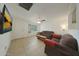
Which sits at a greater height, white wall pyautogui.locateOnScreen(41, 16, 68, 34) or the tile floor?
white wall pyautogui.locateOnScreen(41, 16, 68, 34)

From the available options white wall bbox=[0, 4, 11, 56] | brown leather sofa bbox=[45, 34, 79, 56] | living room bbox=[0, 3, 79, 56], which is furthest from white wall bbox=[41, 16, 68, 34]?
white wall bbox=[0, 4, 11, 56]

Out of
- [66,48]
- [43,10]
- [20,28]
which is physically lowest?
[66,48]

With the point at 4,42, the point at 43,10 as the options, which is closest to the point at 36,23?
the point at 43,10

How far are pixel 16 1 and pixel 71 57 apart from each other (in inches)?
43.2

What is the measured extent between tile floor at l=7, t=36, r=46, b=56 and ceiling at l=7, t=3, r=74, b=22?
0.32m

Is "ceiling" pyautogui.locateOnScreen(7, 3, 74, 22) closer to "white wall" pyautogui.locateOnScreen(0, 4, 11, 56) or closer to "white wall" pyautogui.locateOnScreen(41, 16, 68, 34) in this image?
"white wall" pyautogui.locateOnScreen(41, 16, 68, 34)

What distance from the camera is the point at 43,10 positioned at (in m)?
1.66

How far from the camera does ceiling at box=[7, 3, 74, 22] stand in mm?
1636

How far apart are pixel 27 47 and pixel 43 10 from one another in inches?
22.7

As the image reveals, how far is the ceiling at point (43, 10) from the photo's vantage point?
164cm

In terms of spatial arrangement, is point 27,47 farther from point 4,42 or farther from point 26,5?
point 26,5

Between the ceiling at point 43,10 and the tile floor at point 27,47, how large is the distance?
32 centimetres

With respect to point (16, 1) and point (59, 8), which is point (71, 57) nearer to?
point (59, 8)

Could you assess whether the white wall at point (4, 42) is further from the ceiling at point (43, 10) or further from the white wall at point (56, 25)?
the white wall at point (56, 25)
